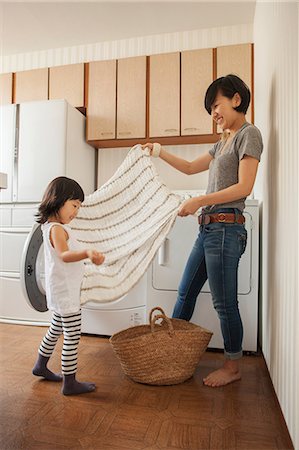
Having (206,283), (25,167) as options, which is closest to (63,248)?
(206,283)

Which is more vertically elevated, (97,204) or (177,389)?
(97,204)

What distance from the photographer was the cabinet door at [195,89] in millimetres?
2564

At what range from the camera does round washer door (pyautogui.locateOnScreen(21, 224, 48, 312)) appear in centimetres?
183

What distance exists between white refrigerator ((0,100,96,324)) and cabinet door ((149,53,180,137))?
2.03ft

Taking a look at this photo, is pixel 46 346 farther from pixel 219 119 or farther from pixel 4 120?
pixel 4 120

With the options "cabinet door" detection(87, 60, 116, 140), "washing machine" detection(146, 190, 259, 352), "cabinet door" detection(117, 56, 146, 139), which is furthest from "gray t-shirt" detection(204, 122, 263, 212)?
"cabinet door" detection(87, 60, 116, 140)

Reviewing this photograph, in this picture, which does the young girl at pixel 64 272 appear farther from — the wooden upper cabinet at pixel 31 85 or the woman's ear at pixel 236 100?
the wooden upper cabinet at pixel 31 85

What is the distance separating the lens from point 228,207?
138 cm

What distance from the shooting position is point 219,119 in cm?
144

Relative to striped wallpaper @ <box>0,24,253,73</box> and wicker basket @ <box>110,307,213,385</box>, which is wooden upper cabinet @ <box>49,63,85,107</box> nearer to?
striped wallpaper @ <box>0,24,253,73</box>

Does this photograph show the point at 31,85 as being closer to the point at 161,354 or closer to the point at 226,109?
the point at 226,109

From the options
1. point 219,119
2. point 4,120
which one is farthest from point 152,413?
point 4,120

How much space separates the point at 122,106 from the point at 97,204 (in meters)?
1.43

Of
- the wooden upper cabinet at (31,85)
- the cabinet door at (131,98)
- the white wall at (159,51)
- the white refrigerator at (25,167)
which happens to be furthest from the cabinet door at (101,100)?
the wooden upper cabinet at (31,85)
